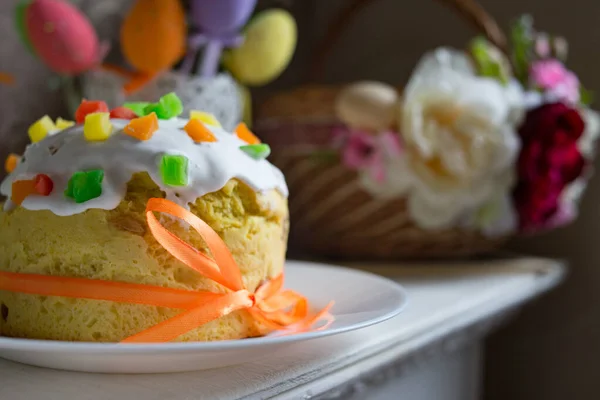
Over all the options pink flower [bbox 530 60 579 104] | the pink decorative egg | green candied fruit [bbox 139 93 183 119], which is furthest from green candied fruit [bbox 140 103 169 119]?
pink flower [bbox 530 60 579 104]

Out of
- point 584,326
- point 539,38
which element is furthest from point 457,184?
point 584,326

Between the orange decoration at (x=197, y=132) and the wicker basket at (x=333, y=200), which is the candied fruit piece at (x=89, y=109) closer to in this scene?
the orange decoration at (x=197, y=132)

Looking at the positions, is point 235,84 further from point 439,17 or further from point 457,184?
point 439,17

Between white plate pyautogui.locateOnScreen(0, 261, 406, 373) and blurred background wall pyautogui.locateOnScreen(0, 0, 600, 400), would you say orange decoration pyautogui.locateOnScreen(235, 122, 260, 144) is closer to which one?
white plate pyautogui.locateOnScreen(0, 261, 406, 373)

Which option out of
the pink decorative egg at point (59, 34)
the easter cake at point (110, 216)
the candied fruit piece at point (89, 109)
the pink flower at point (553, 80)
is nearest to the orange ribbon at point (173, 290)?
the easter cake at point (110, 216)

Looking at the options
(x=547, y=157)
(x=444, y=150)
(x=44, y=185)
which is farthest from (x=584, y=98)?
(x=44, y=185)
